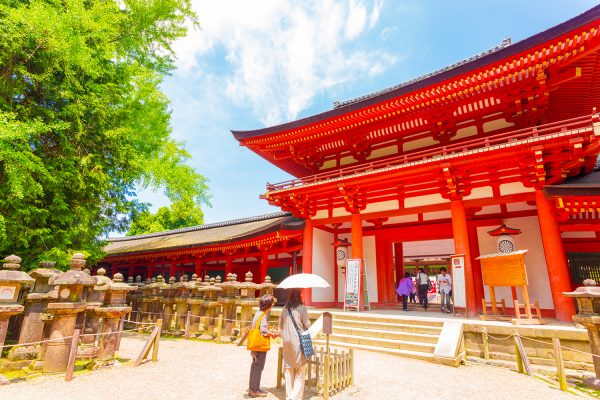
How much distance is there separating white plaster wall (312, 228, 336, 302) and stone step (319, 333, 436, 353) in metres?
3.93

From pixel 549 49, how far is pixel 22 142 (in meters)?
14.4

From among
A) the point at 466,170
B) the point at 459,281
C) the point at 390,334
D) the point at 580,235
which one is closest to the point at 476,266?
the point at 459,281

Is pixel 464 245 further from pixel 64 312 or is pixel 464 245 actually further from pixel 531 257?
pixel 64 312

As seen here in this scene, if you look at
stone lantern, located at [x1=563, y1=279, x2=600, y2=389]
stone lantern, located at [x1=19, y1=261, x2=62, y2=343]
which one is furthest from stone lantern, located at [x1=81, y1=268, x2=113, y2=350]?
stone lantern, located at [x1=563, y1=279, x2=600, y2=389]

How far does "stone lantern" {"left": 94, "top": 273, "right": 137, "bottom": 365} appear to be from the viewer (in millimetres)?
6734

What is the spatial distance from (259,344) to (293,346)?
72 centimetres

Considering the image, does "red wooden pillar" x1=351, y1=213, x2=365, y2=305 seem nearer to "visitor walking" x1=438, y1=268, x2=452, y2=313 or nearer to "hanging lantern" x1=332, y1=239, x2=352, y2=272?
"hanging lantern" x1=332, y1=239, x2=352, y2=272

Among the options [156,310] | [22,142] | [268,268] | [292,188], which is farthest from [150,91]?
[268,268]

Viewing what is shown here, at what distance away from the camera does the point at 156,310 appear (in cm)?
1173

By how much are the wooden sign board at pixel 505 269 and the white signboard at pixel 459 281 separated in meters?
0.61

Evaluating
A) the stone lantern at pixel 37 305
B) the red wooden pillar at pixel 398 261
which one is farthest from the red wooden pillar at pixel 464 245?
the stone lantern at pixel 37 305

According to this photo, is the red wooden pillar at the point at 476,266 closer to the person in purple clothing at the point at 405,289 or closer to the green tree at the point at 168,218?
the person in purple clothing at the point at 405,289

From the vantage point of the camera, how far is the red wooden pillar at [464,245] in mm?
8961

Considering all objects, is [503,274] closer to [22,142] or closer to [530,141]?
[530,141]
